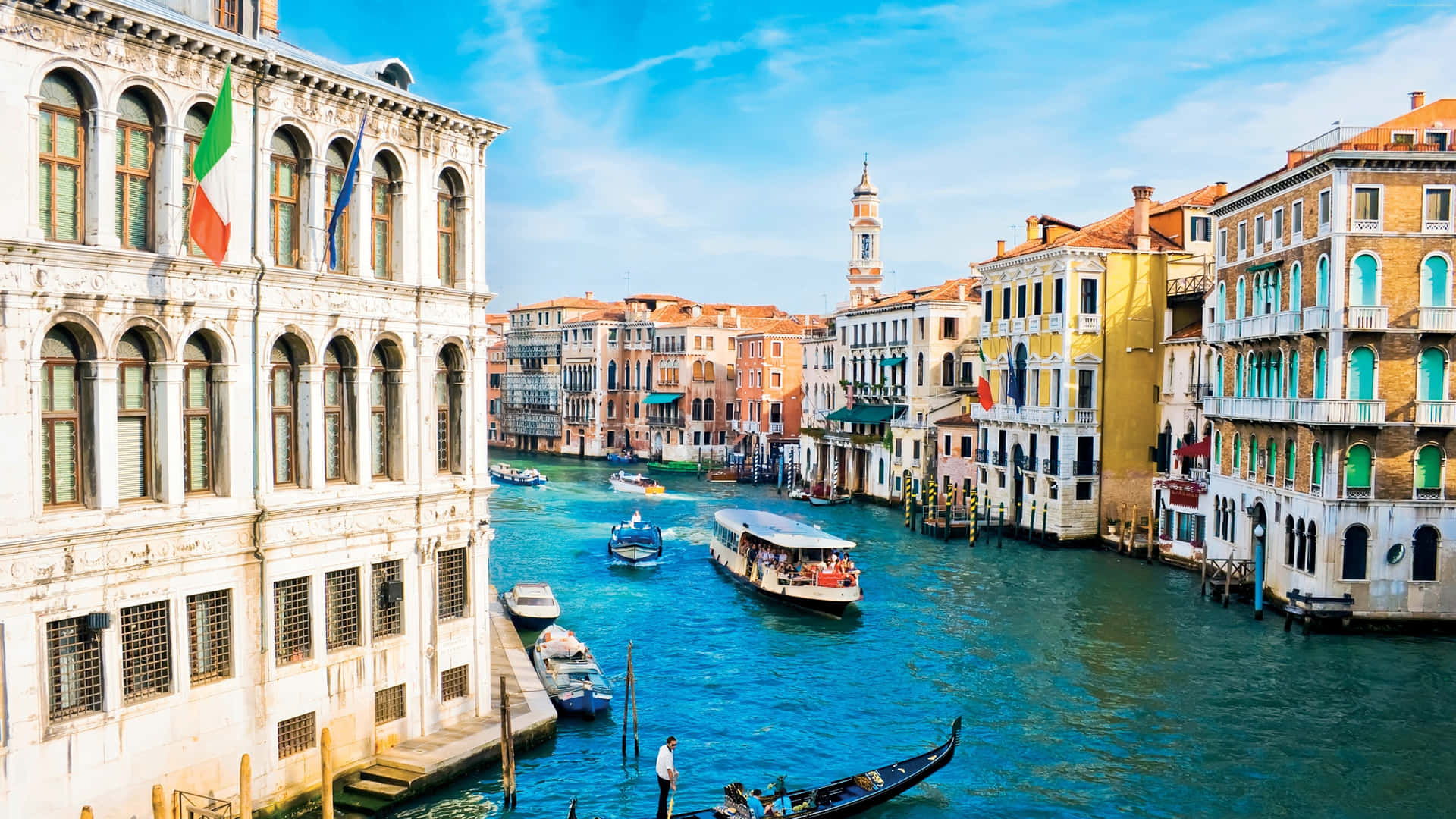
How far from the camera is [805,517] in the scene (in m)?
48.6

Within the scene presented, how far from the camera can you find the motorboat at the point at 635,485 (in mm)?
59281

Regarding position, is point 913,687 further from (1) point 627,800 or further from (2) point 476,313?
(2) point 476,313

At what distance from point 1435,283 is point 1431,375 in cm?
202

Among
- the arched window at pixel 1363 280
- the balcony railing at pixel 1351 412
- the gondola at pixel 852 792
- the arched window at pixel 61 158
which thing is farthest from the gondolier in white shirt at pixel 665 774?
the arched window at pixel 1363 280

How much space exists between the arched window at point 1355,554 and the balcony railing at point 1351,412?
2312 mm

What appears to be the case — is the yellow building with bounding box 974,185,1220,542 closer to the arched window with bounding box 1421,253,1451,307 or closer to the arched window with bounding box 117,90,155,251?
the arched window with bounding box 1421,253,1451,307

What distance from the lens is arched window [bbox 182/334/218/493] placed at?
13.6 metres

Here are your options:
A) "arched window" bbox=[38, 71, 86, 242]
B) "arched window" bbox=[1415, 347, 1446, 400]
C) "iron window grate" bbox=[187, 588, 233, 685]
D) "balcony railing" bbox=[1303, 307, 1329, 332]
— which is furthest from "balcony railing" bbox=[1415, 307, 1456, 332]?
"arched window" bbox=[38, 71, 86, 242]

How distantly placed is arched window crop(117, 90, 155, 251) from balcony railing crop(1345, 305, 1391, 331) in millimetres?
23605

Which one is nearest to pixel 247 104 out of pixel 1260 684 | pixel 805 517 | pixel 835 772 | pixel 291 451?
pixel 291 451

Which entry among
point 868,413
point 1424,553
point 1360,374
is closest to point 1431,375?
point 1360,374

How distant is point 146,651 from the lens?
1294 cm

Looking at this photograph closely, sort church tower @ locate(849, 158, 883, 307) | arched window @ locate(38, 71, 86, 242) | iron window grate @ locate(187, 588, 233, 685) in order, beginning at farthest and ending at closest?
church tower @ locate(849, 158, 883, 307), iron window grate @ locate(187, 588, 233, 685), arched window @ locate(38, 71, 86, 242)

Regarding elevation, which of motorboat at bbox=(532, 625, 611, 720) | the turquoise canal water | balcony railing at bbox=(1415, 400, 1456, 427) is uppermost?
balcony railing at bbox=(1415, 400, 1456, 427)
